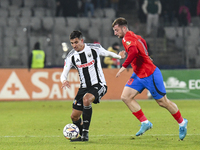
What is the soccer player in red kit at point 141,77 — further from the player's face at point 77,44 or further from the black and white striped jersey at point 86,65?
the player's face at point 77,44

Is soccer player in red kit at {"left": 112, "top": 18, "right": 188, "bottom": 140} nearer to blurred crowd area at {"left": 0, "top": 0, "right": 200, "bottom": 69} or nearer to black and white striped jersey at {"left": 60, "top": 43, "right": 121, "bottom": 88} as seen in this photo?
black and white striped jersey at {"left": 60, "top": 43, "right": 121, "bottom": 88}

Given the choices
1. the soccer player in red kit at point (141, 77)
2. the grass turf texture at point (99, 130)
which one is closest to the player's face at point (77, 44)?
the soccer player in red kit at point (141, 77)

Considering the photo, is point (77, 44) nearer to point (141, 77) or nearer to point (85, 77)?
point (85, 77)

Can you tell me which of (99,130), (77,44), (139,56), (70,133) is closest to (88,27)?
(99,130)

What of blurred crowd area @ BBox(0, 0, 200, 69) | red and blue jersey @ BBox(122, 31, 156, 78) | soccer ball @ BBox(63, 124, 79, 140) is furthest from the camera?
blurred crowd area @ BBox(0, 0, 200, 69)

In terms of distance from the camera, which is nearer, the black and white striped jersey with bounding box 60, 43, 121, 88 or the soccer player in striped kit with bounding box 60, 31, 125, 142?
the soccer player in striped kit with bounding box 60, 31, 125, 142

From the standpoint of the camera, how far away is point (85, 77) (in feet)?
20.6

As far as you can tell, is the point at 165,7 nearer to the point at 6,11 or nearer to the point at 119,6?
the point at 119,6

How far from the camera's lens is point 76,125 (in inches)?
253

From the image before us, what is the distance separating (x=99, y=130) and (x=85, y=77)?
1.53 metres

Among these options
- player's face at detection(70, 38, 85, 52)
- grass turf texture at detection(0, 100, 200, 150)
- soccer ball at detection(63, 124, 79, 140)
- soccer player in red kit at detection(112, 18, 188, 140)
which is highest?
player's face at detection(70, 38, 85, 52)

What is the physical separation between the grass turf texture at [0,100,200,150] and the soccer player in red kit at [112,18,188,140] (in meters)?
0.39

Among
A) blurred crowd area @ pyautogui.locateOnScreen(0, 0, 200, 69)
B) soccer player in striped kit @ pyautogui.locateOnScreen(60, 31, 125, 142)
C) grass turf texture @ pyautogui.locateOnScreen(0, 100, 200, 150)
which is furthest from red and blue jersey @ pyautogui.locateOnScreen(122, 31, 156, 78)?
blurred crowd area @ pyautogui.locateOnScreen(0, 0, 200, 69)

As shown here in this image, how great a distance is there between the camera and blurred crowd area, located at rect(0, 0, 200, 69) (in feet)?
52.9
